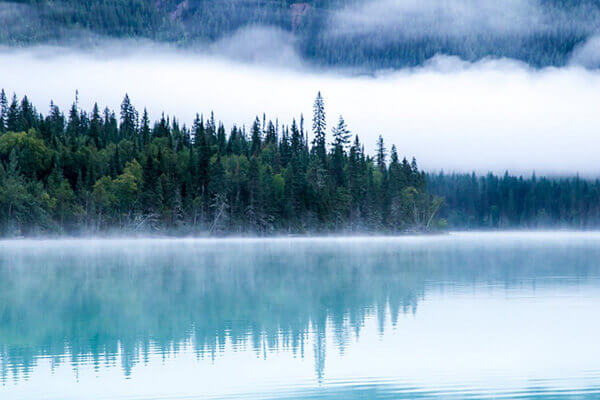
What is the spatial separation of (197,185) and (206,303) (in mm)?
109855

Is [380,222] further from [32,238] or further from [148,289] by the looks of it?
[148,289]

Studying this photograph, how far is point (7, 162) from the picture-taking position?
419ft

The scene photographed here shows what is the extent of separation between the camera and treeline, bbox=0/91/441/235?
12031 cm

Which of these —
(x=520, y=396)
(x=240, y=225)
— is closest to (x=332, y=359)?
(x=520, y=396)

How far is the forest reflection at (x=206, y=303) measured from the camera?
1895 cm

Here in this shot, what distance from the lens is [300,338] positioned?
2025cm

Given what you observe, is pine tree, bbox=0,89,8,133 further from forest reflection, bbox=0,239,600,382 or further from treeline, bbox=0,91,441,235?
forest reflection, bbox=0,239,600,382

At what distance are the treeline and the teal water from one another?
86.3 meters

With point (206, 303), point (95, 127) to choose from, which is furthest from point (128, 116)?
point (206, 303)

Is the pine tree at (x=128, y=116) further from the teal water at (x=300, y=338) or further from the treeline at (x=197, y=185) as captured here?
the teal water at (x=300, y=338)

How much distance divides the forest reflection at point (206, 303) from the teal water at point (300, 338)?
0.09m

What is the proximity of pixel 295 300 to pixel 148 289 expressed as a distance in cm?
753

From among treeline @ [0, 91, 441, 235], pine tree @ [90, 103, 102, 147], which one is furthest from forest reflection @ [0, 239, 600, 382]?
pine tree @ [90, 103, 102, 147]

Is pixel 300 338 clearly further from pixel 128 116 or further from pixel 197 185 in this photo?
pixel 128 116
